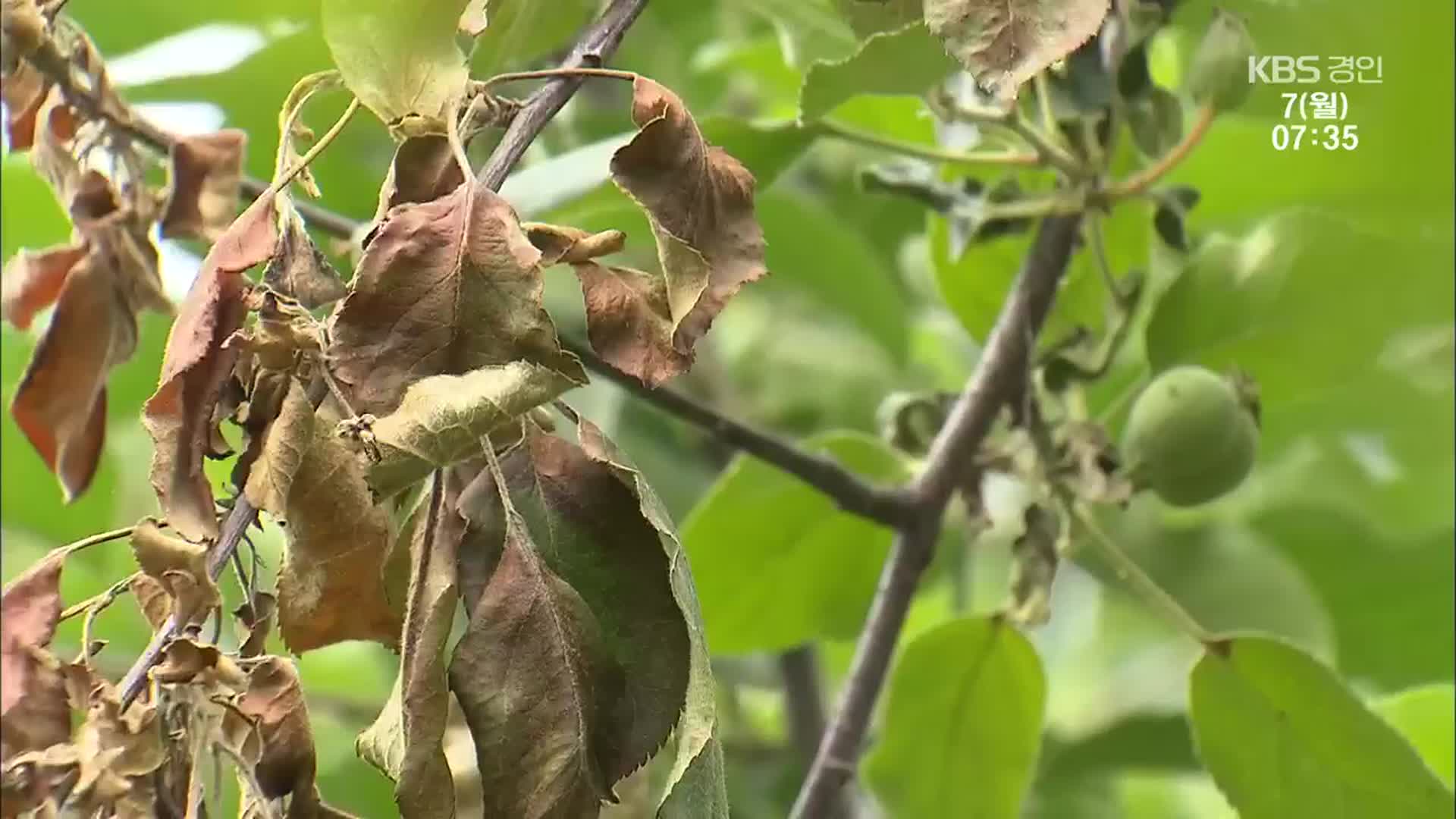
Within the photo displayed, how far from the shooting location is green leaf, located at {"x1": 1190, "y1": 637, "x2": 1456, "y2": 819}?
52cm

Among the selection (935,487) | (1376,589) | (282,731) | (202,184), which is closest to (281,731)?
(282,731)

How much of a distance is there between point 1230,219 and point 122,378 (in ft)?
1.97

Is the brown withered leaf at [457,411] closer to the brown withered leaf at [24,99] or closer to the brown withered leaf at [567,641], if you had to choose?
the brown withered leaf at [567,641]

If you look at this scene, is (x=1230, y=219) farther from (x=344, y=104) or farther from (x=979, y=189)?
(x=344, y=104)

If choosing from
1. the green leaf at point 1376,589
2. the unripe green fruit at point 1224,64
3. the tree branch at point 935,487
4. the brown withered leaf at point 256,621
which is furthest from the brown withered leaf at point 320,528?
the green leaf at point 1376,589

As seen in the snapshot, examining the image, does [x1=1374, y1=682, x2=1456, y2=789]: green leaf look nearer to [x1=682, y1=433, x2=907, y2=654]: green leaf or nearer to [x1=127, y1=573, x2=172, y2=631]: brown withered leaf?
[x1=682, y1=433, x2=907, y2=654]: green leaf

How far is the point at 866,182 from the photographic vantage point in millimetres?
594

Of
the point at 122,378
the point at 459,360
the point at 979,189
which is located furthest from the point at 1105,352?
the point at 122,378

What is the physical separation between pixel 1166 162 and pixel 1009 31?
0.94 ft

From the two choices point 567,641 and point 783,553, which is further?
point 783,553

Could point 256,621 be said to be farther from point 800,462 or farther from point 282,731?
point 800,462

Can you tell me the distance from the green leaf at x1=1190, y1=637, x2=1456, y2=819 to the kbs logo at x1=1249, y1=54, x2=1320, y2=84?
22cm

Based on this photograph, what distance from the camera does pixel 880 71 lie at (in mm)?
439

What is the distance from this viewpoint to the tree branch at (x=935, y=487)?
0.52 meters
